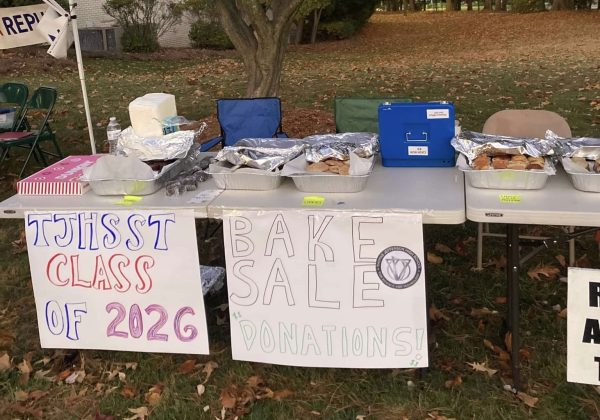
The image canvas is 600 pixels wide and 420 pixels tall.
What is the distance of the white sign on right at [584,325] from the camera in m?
2.46

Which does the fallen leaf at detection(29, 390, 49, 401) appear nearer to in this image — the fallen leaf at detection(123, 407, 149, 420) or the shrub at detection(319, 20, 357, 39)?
the fallen leaf at detection(123, 407, 149, 420)

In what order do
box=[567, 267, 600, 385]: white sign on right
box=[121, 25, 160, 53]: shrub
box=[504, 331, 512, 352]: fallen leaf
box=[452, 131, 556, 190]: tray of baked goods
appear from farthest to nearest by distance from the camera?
1. box=[121, 25, 160, 53]: shrub
2. box=[504, 331, 512, 352]: fallen leaf
3. box=[452, 131, 556, 190]: tray of baked goods
4. box=[567, 267, 600, 385]: white sign on right

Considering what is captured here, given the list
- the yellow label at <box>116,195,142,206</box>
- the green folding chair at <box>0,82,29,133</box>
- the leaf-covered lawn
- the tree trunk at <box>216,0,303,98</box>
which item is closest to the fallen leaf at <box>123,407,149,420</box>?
the leaf-covered lawn

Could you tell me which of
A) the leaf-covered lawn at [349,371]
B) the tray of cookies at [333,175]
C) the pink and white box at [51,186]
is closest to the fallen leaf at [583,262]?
the leaf-covered lawn at [349,371]

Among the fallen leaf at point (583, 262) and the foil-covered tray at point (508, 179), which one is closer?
the foil-covered tray at point (508, 179)

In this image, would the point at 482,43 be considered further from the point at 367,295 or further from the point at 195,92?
the point at 367,295

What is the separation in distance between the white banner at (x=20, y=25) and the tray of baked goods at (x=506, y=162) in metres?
3.29

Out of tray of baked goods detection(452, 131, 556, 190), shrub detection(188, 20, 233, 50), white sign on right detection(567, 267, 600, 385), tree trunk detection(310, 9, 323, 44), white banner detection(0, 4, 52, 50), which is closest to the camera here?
white sign on right detection(567, 267, 600, 385)

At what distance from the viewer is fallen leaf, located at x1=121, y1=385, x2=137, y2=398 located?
2904mm

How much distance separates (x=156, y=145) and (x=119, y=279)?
693 millimetres

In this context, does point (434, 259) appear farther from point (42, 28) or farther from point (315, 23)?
point (315, 23)

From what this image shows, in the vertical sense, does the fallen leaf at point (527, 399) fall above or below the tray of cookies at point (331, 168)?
below

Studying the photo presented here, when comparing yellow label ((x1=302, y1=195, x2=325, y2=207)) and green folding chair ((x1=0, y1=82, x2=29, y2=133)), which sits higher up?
green folding chair ((x1=0, y1=82, x2=29, y2=133))

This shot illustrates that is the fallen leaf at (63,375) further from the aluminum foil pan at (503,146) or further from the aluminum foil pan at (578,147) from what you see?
the aluminum foil pan at (578,147)
